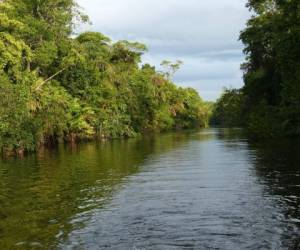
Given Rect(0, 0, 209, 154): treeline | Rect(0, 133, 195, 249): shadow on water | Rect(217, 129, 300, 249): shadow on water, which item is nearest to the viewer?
Rect(217, 129, 300, 249): shadow on water

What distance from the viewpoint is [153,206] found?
57.0 ft

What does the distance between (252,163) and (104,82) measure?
4301cm

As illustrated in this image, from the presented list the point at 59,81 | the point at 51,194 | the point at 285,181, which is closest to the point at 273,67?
the point at 59,81

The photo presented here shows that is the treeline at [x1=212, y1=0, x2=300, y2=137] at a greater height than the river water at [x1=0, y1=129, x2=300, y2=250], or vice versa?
the treeline at [x1=212, y1=0, x2=300, y2=137]

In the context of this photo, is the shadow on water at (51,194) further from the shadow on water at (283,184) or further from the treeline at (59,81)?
the treeline at (59,81)

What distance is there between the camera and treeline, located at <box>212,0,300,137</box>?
43.0 metres

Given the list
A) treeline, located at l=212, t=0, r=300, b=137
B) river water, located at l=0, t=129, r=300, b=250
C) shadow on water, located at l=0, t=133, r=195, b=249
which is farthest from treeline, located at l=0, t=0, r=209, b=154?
treeline, located at l=212, t=0, r=300, b=137

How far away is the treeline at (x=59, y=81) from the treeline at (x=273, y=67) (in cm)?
1901

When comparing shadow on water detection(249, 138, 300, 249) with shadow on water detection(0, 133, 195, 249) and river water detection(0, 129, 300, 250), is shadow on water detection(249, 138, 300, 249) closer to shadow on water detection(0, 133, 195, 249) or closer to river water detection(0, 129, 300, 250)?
river water detection(0, 129, 300, 250)

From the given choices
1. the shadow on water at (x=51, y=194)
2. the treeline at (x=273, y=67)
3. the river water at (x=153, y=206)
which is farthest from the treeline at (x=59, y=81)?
the treeline at (x=273, y=67)

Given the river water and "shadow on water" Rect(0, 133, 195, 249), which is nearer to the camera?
the river water

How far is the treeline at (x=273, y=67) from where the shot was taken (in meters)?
43.0

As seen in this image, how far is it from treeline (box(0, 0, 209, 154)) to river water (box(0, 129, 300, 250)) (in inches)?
534

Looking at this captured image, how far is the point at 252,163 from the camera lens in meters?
30.1
